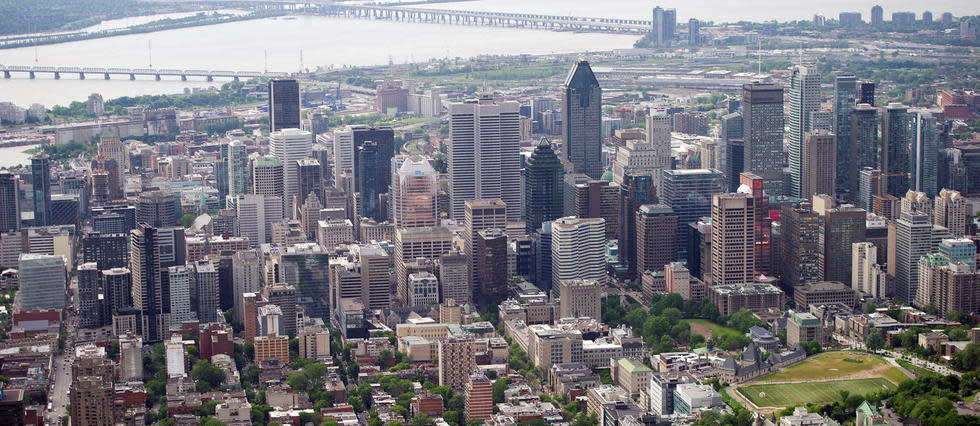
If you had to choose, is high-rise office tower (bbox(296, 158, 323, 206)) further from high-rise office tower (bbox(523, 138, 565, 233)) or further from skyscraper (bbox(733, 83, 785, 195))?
skyscraper (bbox(733, 83, 785, 195))

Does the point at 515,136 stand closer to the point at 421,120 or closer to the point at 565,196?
the point at 565,196

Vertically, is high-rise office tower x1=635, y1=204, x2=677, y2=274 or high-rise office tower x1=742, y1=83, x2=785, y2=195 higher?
high-rise office tower x1=742, y1=83, x2=785, y2=195

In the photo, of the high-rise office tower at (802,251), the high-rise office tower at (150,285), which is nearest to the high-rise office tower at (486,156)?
the high-rise office tower at (802,251)

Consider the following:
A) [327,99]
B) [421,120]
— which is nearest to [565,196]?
[421,120]

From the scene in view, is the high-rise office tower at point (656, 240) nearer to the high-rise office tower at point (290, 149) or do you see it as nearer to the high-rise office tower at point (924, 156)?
the high-rise office tower at point (924, 156)

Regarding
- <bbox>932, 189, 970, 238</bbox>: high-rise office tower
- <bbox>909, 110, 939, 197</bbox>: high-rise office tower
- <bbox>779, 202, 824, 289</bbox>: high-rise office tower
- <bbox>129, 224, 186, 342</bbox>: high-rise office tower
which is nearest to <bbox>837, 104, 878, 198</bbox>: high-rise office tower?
<bbox>909, 110, 939, 197</bbox>: high-rise office tower

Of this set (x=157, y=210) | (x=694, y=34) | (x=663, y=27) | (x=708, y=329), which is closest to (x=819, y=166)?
(x=708, y=329)
